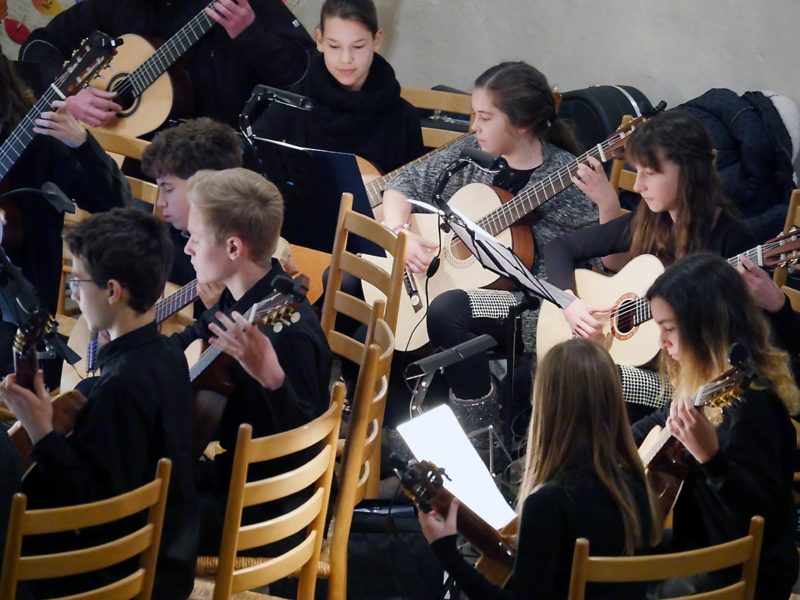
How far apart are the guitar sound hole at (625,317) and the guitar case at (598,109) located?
4.40 feet

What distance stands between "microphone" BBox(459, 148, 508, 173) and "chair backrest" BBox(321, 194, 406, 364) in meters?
0.47

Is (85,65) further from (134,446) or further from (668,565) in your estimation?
(668,565)

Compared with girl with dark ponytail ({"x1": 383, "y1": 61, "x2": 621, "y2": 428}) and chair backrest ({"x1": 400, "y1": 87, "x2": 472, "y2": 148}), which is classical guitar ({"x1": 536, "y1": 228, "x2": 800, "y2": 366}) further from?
chair backrest ({"x1": 400, "y1": 87, "x2": 472, "y2": 148})

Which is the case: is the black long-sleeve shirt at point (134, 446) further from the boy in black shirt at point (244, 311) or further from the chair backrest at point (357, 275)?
the chair backrest at point (357, 275)

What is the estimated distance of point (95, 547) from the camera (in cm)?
237

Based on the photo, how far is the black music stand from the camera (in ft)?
13.2

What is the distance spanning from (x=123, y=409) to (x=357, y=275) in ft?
4.32

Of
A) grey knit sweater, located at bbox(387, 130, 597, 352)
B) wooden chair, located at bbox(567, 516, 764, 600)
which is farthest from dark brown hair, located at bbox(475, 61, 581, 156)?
wooden chair, located at bbox(567, 516, 764, 600)

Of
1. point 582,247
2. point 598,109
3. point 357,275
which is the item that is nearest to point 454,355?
point 357,275

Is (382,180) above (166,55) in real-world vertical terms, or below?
below

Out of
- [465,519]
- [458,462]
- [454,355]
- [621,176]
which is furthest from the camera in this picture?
[621,176]

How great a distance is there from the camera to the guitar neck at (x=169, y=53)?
5039 mm

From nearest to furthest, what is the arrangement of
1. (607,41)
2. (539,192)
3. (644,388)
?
(644,388)
(539,192)
(607,41)

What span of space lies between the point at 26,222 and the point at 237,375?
1.41m
